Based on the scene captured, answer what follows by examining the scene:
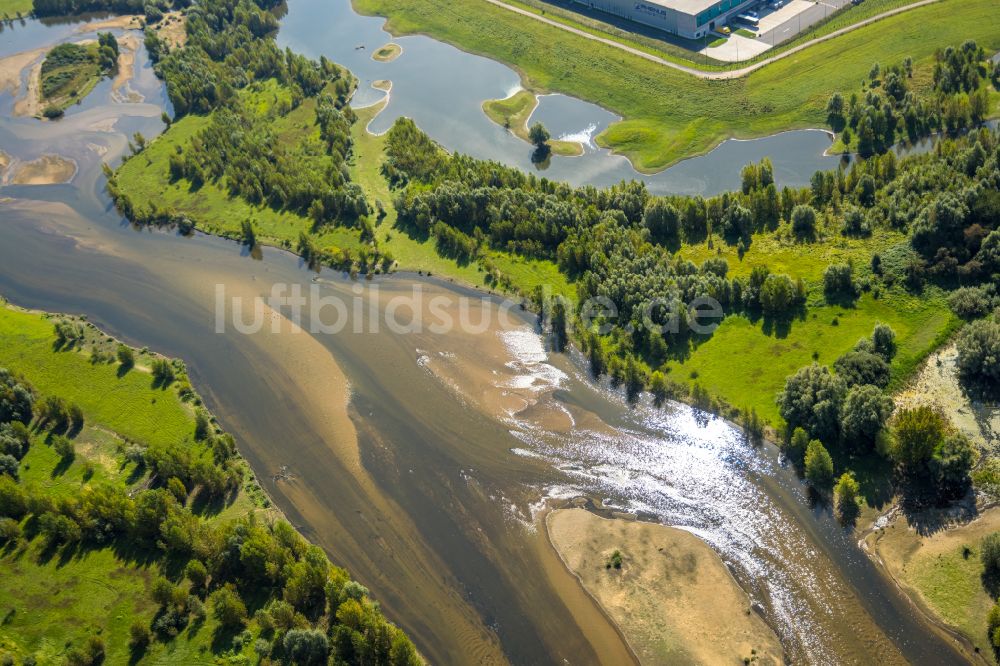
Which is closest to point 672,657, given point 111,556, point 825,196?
point 111,556

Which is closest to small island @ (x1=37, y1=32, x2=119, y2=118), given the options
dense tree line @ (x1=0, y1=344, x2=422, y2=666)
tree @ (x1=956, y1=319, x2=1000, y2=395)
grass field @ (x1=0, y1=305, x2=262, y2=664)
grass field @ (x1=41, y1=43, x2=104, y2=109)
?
grass field @ (x1=41, y1=43, x2=104, y2=109)

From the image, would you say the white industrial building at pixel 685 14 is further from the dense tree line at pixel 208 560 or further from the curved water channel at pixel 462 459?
the dense tree line at pixel 208 560

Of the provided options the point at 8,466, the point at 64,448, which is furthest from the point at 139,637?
the point at 8,466

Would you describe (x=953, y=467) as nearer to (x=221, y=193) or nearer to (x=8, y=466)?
(x=8, y=466)

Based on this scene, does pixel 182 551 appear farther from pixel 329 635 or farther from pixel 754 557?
pixel 754 557

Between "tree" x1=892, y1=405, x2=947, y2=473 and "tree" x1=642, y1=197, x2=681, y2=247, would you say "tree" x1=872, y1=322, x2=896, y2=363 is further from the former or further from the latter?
"tree" x1=642, y1=197, x2=681, y2=247

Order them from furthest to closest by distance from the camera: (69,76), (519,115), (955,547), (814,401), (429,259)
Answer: (69,76) → (519,115) → (429,259) → (814,401) → (955,547)
